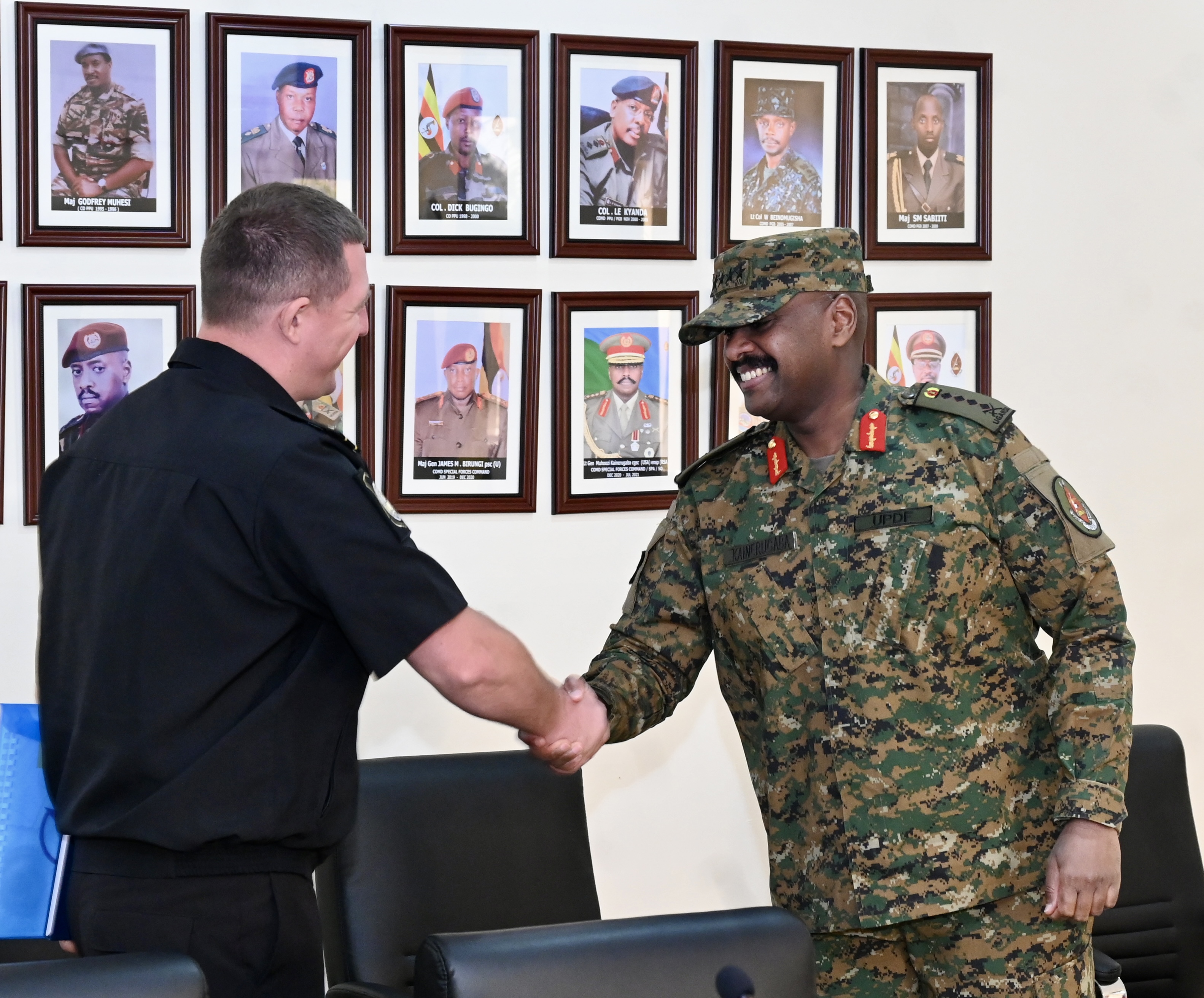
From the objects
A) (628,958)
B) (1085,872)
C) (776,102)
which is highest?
(776,102)

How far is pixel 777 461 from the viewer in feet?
7.26

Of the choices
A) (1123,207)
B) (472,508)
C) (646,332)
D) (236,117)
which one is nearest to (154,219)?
(236,117)

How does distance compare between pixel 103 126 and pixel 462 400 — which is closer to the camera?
pixel 103 126

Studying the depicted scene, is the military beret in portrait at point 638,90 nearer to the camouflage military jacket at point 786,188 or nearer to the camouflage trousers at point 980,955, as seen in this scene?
the camouflage military jacket at point 786,188

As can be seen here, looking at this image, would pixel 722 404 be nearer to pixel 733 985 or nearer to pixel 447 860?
pixel 447 860

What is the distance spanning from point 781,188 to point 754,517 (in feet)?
4.07

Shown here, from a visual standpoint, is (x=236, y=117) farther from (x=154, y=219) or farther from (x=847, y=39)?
(x=847, y=39)

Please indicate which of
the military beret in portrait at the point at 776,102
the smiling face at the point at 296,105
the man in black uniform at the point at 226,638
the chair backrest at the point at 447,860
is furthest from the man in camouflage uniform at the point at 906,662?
the smiling face at the point at 296,105

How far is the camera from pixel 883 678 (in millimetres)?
2033

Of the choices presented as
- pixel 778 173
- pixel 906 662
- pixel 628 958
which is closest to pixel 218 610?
pixel 628 958

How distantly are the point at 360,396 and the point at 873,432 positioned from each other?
4.17 feet

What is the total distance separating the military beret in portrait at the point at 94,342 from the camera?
9.11 feet

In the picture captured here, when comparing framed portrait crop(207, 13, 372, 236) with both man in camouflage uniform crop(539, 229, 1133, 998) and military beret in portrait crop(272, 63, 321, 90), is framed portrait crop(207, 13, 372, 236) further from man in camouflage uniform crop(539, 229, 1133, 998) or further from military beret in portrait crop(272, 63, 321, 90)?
man in camouflage uniform crop(539, 229, 1133, 998)

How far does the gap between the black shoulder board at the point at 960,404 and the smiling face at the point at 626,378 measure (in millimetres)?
986
